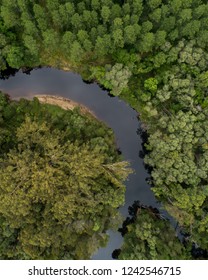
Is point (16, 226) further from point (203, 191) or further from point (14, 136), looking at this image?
point (203, 191)

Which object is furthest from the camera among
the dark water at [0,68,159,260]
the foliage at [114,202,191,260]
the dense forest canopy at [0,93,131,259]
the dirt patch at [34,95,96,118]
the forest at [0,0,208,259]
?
the dark water at [0,68,159,260]

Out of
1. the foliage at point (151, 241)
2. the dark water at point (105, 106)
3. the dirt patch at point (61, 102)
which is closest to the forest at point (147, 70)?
the foliage at point (151, 241)

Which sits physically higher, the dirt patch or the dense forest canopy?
the dirt patch

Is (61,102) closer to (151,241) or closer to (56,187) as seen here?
(56,187)

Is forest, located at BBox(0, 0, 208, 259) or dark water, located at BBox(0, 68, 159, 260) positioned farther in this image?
dark water, located at BBox(0, 68, 159, 260)

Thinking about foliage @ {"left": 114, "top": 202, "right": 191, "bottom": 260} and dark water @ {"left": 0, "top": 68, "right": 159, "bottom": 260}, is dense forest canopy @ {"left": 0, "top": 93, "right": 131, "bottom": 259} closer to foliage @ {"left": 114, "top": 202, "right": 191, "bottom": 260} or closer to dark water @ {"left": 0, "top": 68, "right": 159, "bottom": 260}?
foliage @ {"left": 114, "top": 202, "right": 191, "bottom": 260}

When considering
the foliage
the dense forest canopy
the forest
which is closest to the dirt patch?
the dense forest canopy

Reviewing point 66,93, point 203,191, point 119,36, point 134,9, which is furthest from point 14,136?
point 203,191
